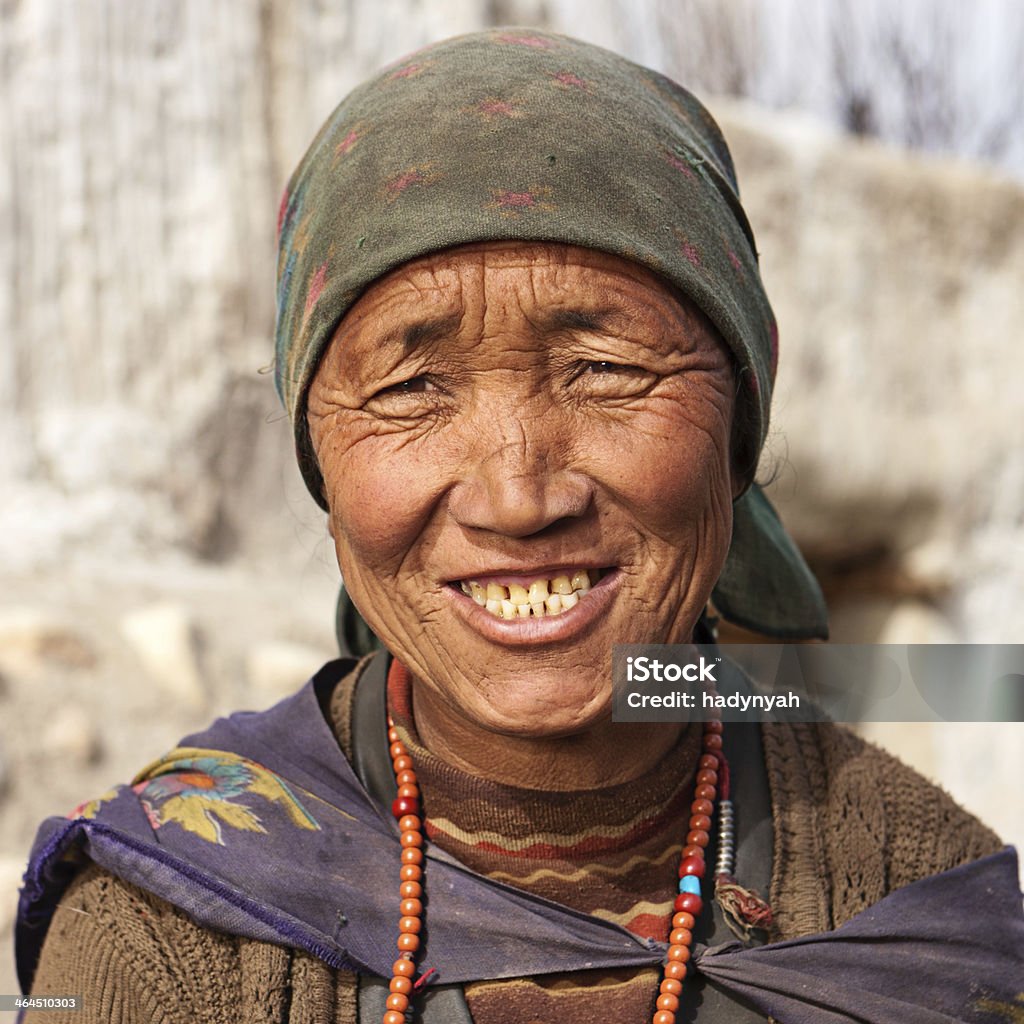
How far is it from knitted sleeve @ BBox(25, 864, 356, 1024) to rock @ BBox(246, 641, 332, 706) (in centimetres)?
240

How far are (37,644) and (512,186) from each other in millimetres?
Result: 2732

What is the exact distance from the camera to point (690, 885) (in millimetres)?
1828

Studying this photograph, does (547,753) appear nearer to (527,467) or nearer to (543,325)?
(527,467)

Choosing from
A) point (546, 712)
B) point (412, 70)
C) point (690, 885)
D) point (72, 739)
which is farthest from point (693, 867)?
point (72, 739)

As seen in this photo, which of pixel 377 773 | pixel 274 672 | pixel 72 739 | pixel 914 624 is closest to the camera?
pixel 377 773

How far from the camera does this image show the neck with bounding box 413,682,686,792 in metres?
1.79

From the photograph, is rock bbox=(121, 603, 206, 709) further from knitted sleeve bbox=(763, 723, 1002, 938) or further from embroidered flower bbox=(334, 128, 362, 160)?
embroidered flower bbox=(334, 128, 362, 160)

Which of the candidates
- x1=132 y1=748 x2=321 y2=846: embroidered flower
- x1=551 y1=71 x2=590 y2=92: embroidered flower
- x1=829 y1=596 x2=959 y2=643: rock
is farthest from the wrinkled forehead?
x1=829 y1=596 x2=959 y2=643: rock

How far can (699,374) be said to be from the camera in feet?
5.61

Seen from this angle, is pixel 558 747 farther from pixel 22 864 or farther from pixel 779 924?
pixel 22 864

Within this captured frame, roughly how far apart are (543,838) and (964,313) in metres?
5.30

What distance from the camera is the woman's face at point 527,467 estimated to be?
160 centimetres

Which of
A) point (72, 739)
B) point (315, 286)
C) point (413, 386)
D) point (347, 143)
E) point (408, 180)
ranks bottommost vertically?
point (72, 739)

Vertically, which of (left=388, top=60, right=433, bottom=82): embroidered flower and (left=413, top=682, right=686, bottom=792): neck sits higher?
(left=388, top=60, right=433, bottom=82): embroidered flower
